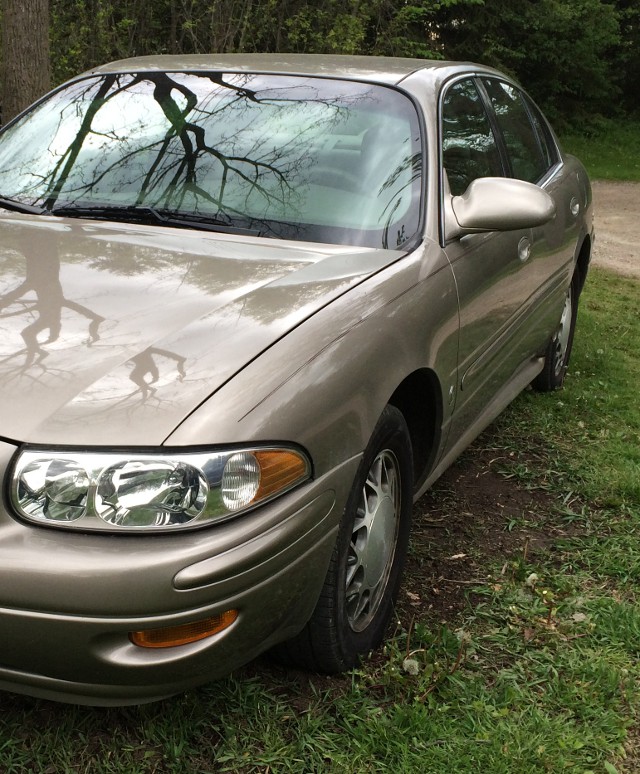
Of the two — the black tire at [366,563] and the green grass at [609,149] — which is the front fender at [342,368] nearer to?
the black tire at [366,563]

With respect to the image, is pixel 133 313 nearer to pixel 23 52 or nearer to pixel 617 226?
pixel 23 52

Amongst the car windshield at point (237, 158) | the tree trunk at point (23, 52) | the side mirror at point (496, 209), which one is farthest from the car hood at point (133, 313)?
the tree trunk at point (23, 52)

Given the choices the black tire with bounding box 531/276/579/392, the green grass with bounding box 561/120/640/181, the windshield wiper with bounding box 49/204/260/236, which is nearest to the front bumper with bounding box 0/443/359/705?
the windshield wiper with bounding box 49/204/260/236

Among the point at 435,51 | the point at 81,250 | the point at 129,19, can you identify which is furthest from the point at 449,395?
the point at 435,51

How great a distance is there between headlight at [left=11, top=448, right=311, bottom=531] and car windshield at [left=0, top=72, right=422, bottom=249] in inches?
44.6

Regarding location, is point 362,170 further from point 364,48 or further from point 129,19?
Answer: point 364,48

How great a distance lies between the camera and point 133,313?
7.32 feet

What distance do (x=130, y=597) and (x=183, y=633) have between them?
18 centimetres

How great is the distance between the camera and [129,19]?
1037 cm

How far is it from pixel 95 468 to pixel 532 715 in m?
1.36

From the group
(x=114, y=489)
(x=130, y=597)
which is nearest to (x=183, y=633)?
(x=130, y=597)

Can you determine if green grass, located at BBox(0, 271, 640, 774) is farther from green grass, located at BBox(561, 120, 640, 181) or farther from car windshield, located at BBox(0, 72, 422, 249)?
green grass, located at BBox(561, 120, 640, 181)

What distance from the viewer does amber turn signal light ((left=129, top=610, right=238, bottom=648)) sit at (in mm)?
1861

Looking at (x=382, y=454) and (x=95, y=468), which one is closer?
(x=95, y=468)
